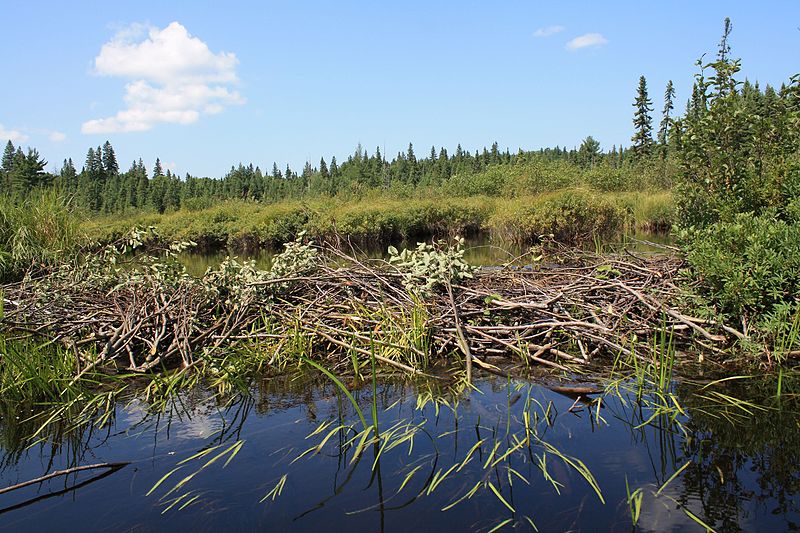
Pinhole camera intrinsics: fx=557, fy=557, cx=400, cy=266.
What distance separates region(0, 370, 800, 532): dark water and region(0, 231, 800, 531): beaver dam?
0.01 m

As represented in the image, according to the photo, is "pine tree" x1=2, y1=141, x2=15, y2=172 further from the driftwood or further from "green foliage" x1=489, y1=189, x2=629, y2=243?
the driftwood

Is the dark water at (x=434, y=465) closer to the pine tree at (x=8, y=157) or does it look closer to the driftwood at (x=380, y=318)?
the driftwood at (x=380, y=318)

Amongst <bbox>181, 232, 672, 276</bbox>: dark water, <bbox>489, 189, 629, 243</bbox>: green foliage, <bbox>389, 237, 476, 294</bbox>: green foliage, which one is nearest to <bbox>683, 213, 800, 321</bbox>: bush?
<bbox>389, 237, 476, 294</bbox>: green foliage

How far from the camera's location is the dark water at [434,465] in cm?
262

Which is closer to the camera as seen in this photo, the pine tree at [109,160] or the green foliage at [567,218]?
the green foliage at [567,218]

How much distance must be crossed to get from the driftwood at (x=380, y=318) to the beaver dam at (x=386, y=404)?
3 cm

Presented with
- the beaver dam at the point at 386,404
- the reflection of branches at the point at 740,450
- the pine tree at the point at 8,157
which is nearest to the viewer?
the reflection of branches at the point at 740,450

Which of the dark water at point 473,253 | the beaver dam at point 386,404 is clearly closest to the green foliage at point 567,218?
the dark water at point 473,253

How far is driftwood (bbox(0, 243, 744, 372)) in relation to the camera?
15.4 feet

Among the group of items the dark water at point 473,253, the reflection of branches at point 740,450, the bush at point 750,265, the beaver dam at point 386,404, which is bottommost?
the dark water at point 473,253

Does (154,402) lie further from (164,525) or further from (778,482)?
(778,482)

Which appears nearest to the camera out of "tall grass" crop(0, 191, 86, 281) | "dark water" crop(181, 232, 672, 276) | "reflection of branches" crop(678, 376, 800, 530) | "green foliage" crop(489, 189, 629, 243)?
"reflection of branches" crop(678, 376, 800, 530)

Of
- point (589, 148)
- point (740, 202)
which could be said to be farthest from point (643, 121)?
point (740, 202)

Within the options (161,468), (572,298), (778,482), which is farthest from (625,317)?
(161,468)
